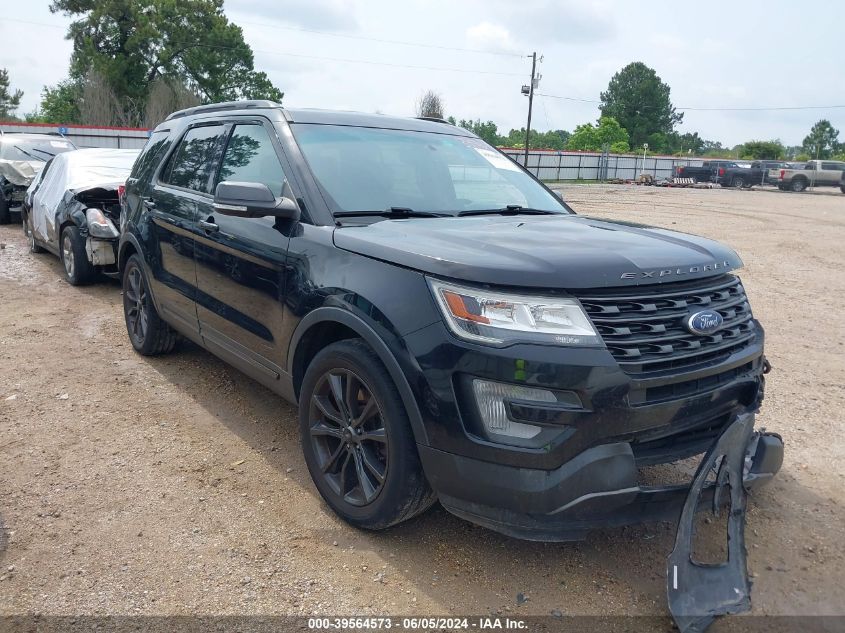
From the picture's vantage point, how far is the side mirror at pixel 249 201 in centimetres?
326

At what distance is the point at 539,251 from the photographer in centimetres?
266

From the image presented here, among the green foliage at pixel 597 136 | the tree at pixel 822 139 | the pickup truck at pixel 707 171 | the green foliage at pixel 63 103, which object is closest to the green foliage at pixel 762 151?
the green foliage at pixel 597 136

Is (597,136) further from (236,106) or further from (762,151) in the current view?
(236,106)

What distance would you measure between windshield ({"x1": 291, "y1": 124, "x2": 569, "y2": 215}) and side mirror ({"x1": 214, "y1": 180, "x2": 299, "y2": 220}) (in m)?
0.27

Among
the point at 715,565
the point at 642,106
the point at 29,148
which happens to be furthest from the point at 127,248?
the point at 642,106

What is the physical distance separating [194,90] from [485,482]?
57.1 m

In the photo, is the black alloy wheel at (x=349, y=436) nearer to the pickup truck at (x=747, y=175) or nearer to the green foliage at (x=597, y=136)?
the pickup truck at (x=747, y=175)

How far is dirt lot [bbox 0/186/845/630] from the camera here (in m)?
2.70

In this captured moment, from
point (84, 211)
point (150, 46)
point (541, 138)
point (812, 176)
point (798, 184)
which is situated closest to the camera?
point (84, 211)

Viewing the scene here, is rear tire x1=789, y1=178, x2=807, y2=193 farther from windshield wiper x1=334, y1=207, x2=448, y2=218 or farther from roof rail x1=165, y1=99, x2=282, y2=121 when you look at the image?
windshield wiper x1=334, y1=207, x2=448, y2=218

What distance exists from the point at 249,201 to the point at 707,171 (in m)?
47.7

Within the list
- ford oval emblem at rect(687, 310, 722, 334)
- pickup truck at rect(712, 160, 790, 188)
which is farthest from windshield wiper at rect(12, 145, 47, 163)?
pickup truck at rect(712, 160, 790, 188)

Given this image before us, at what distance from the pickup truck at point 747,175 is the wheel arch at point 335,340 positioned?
4617 cm

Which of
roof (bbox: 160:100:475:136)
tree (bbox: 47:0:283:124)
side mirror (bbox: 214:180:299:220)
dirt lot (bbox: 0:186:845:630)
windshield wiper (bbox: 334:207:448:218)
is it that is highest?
tree (bbox: 47:0:283:124)
